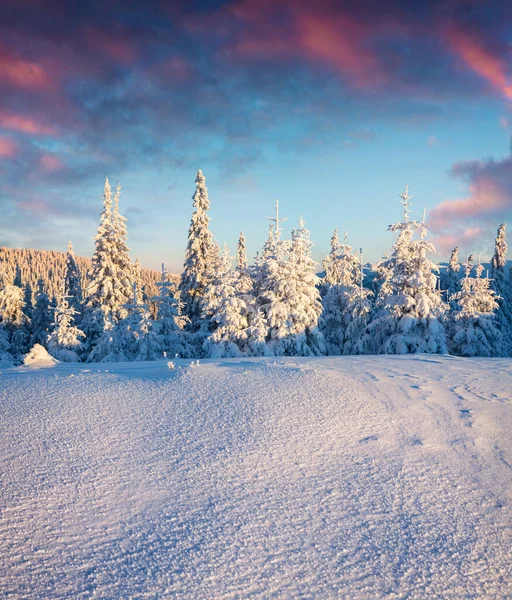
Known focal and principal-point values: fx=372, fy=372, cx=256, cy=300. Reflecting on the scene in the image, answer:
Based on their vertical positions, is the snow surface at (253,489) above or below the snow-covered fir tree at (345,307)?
below

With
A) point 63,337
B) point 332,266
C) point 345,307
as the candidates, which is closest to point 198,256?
point 63,337

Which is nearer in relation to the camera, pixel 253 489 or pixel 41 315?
pixel 253 489

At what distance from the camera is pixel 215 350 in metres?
21.0

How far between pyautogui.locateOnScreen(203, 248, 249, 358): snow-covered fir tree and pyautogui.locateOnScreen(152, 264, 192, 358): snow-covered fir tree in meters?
2.42

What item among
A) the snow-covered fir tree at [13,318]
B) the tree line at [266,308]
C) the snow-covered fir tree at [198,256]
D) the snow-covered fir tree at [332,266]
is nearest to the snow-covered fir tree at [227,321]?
the tree line at [266,308]

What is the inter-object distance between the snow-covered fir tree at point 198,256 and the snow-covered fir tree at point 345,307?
928 centimetres

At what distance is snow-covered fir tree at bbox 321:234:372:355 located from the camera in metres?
27.6

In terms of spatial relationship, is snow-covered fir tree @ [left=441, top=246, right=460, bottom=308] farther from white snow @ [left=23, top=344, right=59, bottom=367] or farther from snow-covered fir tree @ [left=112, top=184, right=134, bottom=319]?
white snow @ [left=23, top=344, right=59, bottom=367]

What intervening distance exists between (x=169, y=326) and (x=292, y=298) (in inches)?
327

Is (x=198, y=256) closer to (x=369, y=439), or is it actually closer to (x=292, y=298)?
(x=292, y=298)

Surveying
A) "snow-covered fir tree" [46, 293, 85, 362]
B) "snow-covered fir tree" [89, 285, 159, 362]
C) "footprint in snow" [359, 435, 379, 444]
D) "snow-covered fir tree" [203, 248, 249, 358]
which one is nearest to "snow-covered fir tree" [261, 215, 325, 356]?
"snow-covered fir tree" [203, 248, 249, 358]

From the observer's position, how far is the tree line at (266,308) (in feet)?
67.8

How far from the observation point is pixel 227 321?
838 inches

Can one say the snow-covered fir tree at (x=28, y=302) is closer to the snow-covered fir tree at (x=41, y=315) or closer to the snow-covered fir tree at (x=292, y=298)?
the snow-covered fir tree at (x=41, y=315)
